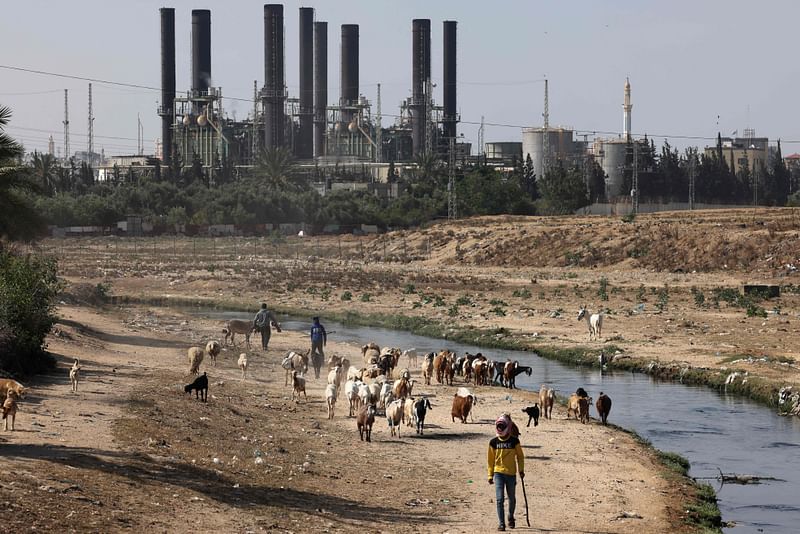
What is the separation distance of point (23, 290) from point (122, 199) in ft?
313

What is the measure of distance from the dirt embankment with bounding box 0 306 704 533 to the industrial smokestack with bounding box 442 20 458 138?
119831 millimetres

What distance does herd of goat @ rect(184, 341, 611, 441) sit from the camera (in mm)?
23703

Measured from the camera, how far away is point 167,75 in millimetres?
137375

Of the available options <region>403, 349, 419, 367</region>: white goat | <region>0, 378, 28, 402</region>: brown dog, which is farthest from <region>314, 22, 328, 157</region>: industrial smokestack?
<region>0, 378, 28, 402</region>: brown dog

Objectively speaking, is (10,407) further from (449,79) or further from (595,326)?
(449,79)

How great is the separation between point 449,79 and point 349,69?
11691 mm

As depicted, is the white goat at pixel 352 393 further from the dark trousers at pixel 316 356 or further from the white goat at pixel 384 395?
the dark trousers at pixel 316 356

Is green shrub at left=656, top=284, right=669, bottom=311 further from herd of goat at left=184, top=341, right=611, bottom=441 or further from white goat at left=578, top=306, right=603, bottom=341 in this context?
herd of goat at left=184, top=341, right=611, bottom=441

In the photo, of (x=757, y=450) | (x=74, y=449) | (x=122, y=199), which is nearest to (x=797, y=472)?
(x=757, y=450)

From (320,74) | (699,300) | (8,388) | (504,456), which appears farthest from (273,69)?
(504,456)

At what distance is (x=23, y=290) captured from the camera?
92.1ft

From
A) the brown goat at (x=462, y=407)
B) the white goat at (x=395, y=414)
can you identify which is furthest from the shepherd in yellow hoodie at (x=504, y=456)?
the brown goat at (x=462, y=407)

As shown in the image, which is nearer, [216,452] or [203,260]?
[216,452]

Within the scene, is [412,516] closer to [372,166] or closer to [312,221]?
[312,221]
